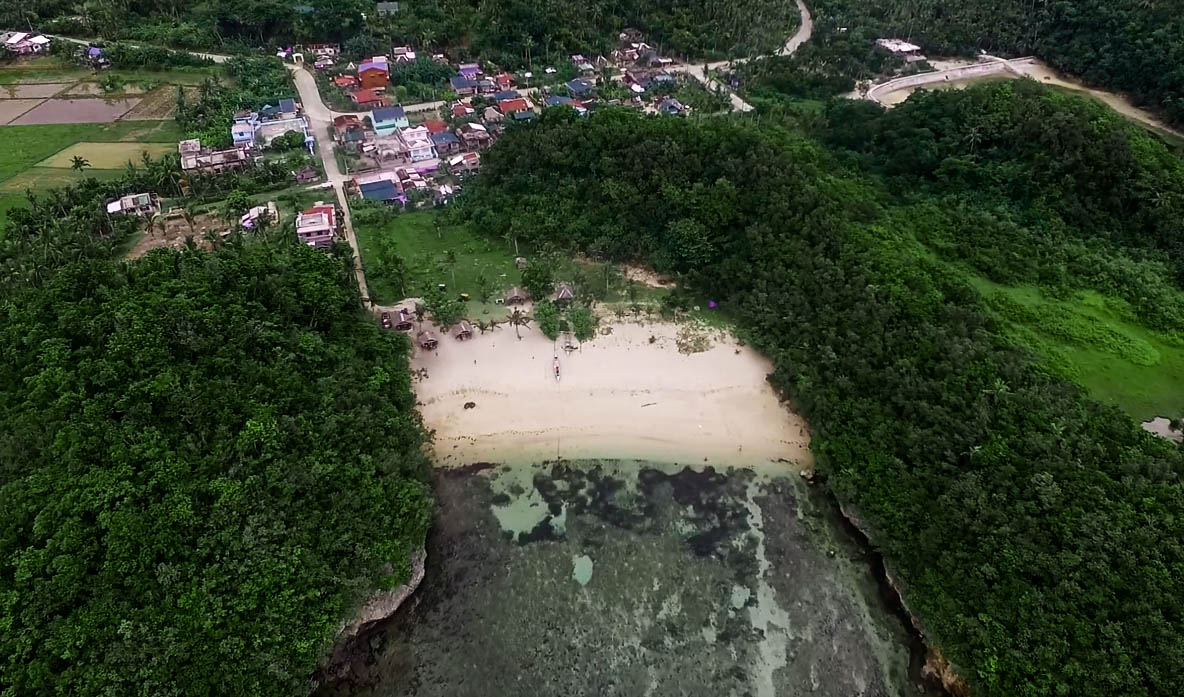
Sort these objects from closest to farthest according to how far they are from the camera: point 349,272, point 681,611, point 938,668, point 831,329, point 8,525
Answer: point 8,525
point 938,668
point 681,611
point 831,329
point 349,272

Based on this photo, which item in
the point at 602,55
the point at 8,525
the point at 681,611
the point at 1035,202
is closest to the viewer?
the point at 8,525

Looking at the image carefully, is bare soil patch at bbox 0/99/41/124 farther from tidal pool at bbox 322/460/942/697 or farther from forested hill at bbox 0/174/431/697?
tidal pool at bbox 322/460/942/697

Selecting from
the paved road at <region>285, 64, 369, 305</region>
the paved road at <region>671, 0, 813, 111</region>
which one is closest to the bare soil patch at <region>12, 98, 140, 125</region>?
the paved road at <region>285, 64, 369, 305</region>

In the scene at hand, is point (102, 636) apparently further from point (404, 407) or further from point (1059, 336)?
point (1059, 336)

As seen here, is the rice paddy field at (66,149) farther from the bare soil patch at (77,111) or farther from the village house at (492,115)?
the village house at (492,115)

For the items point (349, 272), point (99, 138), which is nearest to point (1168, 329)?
point (349, 272)

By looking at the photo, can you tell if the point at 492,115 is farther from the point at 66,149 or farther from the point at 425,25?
the point at 66,149

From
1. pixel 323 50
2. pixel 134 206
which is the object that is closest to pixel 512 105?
pixel 323 50

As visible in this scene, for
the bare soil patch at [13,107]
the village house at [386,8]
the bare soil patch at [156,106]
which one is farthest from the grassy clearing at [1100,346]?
the bare soil patch at [13,107]
